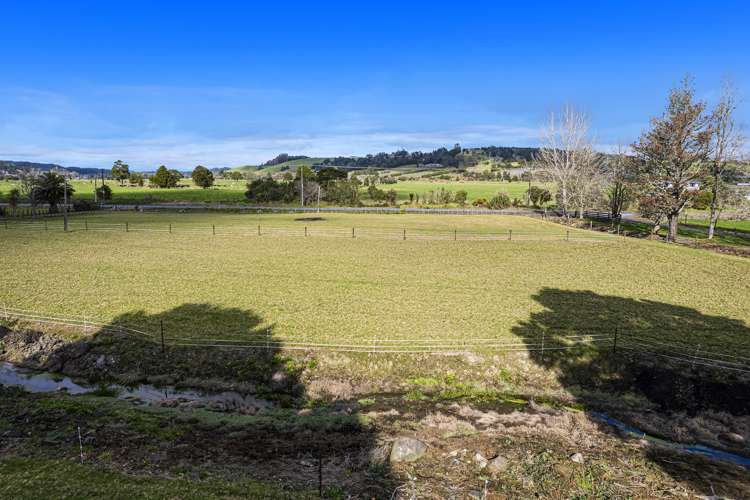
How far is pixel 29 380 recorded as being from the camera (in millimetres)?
14914

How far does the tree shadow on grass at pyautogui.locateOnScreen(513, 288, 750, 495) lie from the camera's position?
453 inches

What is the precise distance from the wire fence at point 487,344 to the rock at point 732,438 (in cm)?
355

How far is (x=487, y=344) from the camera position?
16656 millimetres

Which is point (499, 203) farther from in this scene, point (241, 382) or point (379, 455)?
point (379, 455)

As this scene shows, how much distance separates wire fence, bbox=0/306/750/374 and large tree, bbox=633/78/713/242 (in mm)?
31268

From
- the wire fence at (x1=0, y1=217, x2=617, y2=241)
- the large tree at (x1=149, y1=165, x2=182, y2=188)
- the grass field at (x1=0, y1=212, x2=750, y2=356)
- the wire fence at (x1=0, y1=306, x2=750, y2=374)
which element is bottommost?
Answer: the wire fence at (x1=0, y1=306, x2=750, y2=374)

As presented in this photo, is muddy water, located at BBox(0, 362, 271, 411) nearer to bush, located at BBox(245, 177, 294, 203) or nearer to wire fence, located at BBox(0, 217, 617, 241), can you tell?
wire fence, located at BBox(0, 217, 617, 241)

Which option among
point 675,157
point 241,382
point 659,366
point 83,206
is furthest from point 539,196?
point 241,382

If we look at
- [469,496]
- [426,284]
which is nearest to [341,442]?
[469,496]

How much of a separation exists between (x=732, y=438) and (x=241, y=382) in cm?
1520

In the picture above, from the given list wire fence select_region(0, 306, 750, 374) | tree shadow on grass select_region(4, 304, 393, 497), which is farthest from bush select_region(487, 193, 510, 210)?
tree shadow on grass select_region(4, 304, 393, 497)

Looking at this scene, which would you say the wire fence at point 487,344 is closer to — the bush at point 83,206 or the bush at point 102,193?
the bush at point 83,206

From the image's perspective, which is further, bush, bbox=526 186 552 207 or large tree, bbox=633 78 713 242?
bush, bbox=526 186 552 207

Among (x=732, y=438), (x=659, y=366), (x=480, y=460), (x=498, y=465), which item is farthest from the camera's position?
(x=659, y=366)
